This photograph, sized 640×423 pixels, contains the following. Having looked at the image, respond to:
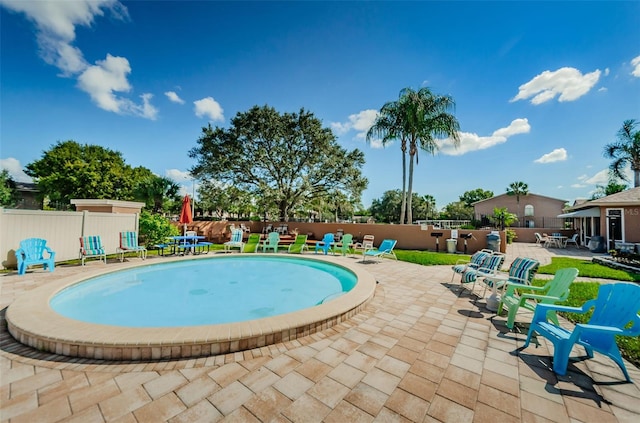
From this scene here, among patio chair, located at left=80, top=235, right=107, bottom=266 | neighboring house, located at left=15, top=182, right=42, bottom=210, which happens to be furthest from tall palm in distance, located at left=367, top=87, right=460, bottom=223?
→ neighboring house, located at left=15, top=182, right=42, bottom=210

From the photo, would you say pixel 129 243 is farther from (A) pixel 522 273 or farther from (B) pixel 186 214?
(A) pixel 522 273

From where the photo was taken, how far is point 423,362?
9.25 feet

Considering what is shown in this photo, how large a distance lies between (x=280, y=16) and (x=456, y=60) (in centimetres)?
647

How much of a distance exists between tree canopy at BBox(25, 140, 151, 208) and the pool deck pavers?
31094mm

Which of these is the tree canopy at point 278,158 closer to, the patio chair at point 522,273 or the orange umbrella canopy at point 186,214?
the orange umbrella canopy at point 186,214

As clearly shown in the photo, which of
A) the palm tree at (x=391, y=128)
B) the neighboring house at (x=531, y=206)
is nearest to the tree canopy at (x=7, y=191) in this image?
the palm tree at (x=391, y=128)

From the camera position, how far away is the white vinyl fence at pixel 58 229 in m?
7.09

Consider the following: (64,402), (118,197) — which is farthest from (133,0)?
(118,197)

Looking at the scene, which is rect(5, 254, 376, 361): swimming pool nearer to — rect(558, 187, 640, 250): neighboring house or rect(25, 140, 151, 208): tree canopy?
rect(558, 187, 640, 250): neighboring house

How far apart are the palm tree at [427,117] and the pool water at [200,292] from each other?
32.5 ft

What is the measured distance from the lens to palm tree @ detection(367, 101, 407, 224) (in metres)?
16.6

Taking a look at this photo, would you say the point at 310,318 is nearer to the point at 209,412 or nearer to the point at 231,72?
the point at 209,412

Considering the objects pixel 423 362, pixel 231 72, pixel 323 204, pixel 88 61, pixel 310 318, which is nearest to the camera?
pixel 423 362

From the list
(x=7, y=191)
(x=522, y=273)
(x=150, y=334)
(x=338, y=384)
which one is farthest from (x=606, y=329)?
(x=7, y=191)
